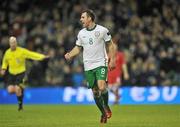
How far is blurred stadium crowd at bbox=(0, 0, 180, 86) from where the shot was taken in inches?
1212

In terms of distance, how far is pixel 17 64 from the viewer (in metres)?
23.1

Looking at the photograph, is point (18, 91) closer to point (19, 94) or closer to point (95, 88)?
point (19, 94)

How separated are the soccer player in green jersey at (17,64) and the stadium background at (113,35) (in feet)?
23.8

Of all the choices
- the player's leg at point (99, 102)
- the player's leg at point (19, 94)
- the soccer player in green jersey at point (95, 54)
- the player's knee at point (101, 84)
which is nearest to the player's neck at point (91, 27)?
the soccer player in green jersey at point (95, 54)

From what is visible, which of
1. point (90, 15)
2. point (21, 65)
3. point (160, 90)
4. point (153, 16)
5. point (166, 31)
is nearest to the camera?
point (90, 15)

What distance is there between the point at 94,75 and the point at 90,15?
1.50 m

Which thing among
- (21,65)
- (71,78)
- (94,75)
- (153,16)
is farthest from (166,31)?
(94,75)

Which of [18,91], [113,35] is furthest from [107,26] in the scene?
[18,91]

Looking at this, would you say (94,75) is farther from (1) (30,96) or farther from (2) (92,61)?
(1) (30,96)

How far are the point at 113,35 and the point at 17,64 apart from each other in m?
9.74

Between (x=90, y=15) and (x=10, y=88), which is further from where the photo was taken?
(x=10, y=88)

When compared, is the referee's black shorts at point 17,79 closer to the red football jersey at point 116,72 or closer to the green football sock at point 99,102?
the red football jersey at point 116,72

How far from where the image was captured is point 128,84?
30844 millimetres

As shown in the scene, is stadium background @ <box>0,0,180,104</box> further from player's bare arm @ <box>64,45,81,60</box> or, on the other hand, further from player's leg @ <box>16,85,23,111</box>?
player's bare arm @ <box>64,45,81,60</box>
